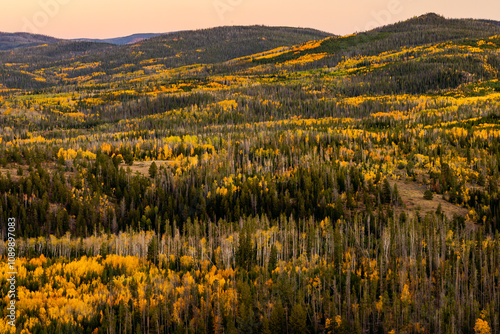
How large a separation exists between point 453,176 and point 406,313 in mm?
11061

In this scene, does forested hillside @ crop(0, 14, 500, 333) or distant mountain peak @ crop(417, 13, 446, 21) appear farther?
distant mountain peak @ crop(417, 13, 446, 21)

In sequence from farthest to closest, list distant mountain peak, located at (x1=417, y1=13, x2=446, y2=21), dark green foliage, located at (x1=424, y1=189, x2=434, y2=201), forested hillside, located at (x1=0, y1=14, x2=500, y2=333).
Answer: distant mountain peak, located at (x1=417, y1=13, x2=446, y2=21) → dark green foliage, located at (x1=424, y1=189, x2=434, y2=201) → forested hillside, located at (x1=0, y1=14, x2=500, y2=333)

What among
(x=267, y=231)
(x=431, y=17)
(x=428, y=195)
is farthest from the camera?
(x=431, y=17)

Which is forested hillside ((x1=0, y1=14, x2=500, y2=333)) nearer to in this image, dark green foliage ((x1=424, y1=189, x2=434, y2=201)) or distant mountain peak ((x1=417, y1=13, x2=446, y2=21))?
dark green foliage ((x1=424, y1=189, x2=434, y2=201))

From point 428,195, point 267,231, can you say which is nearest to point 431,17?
point 428,195

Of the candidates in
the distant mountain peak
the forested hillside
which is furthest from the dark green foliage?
the distant mountain peak

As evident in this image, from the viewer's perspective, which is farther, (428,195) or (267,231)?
(428,195)

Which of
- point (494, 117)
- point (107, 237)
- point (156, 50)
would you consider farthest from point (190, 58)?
Answer: point (107, 237)

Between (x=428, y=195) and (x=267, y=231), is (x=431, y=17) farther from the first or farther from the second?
(x=267, y=231)

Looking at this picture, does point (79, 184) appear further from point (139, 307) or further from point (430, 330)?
point (430, 330)

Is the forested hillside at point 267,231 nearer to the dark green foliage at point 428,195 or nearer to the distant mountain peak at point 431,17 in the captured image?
the dark green foliage at point 428,195

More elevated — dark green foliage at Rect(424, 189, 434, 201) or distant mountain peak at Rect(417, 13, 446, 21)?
distant mountain peak at Rect(417, 13, 446, 21)

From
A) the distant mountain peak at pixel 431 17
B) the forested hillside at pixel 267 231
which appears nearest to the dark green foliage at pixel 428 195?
the forested hillside at pixel 267 231

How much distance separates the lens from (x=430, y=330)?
6.41 meters
